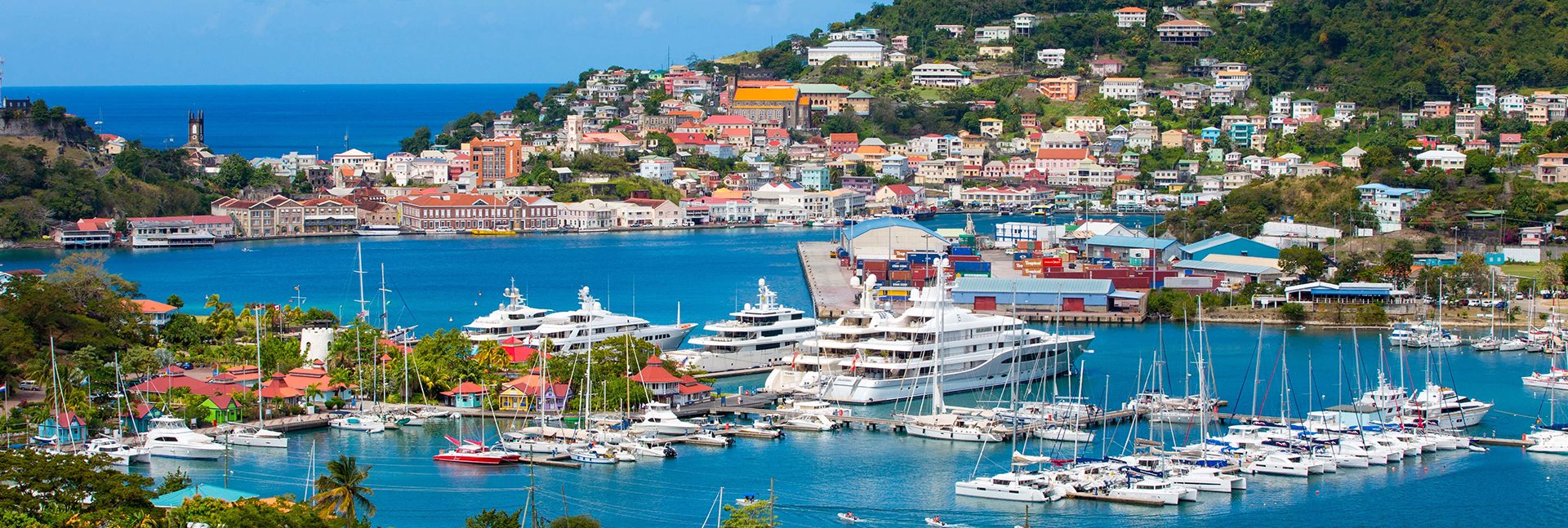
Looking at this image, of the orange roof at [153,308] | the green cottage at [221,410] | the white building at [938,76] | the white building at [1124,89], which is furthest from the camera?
the white building at [938,76]

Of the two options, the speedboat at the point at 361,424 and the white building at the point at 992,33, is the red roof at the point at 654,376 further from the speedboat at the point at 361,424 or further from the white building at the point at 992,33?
the white building at the point at 992,33

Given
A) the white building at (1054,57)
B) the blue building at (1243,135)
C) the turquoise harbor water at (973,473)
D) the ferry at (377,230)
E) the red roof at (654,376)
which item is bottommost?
the turquoise harbor water at (973,473)

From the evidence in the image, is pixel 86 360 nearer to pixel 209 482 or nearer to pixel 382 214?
pixel 209 482

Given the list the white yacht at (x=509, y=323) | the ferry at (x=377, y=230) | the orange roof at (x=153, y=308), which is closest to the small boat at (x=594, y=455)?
the white yacht at (x=509, y=323)

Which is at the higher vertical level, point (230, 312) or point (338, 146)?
point (338, 146)

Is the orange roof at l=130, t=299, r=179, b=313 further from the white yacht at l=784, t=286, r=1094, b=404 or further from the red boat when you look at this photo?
the white yacht at l=784, t=286, r=1094, b=404

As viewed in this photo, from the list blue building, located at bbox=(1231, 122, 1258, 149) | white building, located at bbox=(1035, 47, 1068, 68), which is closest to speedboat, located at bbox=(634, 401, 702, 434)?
blue building, located at bbox=(1231, 122, 1258, 149)

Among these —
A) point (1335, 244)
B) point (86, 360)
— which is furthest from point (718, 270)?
point (86, 360)
